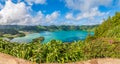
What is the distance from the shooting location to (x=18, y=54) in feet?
36.0

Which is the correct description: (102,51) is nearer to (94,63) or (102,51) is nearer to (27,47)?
(94,63)

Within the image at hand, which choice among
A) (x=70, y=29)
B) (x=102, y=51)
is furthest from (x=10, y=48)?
(x=70, y=29)

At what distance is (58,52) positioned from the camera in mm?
10977

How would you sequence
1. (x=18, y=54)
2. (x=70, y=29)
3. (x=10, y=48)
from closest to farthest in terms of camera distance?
(x=18, y=54), (x=10, y=48), (x=70, y=29)

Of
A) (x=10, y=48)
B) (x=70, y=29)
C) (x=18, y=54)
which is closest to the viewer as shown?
(x=18, y=54)

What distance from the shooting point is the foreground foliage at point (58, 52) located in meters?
10.7

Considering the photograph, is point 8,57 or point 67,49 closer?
point 8,57

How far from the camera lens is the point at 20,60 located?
9.94 meters

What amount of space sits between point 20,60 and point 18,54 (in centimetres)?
→ 108

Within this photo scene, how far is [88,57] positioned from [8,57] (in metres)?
3.86

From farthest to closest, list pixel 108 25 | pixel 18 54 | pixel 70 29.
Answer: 1. pixel 70 29
2. pixel 108 25
3. pixel 18 54

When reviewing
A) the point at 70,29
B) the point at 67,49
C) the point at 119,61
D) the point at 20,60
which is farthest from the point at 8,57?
the point at 70,29

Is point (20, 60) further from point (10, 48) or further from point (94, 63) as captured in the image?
point (94, 63)

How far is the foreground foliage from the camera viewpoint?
1070 centimetres
